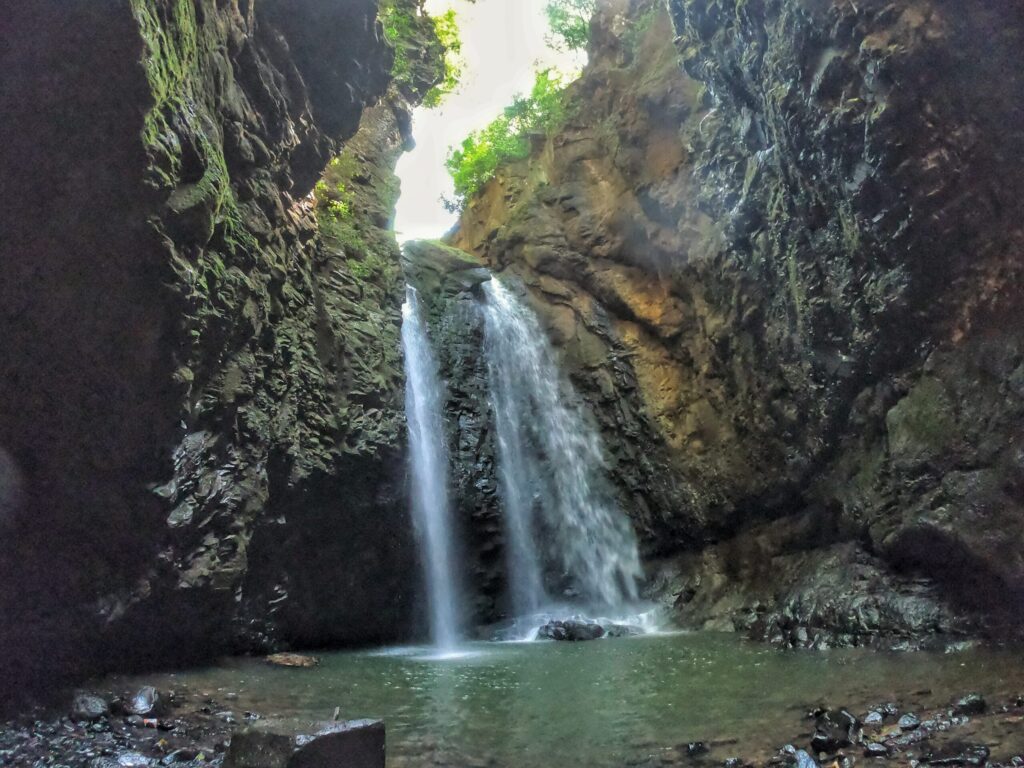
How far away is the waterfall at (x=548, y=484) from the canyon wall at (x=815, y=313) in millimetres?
545

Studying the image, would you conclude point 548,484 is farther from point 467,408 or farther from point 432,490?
point 432,490

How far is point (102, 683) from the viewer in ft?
18.6

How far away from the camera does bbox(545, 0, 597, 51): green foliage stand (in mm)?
22831

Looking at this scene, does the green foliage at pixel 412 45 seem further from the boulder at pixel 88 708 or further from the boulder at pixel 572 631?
the boulder at pixel 88 708

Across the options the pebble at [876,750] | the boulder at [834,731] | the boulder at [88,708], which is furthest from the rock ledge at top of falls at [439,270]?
the pebble at [876,750]

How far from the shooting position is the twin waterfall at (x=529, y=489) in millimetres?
12250

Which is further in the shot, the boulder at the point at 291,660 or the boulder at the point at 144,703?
the boulder at the point at 291,660

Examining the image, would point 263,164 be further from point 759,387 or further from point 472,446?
point 759,387

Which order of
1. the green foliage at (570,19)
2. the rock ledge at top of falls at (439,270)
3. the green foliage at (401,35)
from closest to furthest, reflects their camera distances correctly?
the rock ledge at top of falls at (439,270)
the green foliage at (401,35)
the green foliage at (570,19)

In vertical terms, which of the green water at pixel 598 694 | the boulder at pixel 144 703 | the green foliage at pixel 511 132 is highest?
the green foliage at pixel 511 132

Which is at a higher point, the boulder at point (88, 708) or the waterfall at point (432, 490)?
the waterfall at point (432, 490)

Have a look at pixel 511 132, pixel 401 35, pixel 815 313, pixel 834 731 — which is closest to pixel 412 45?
pixel 401 35

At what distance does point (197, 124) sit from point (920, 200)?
7.30m

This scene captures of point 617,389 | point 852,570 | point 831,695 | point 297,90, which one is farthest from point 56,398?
point 617,389
